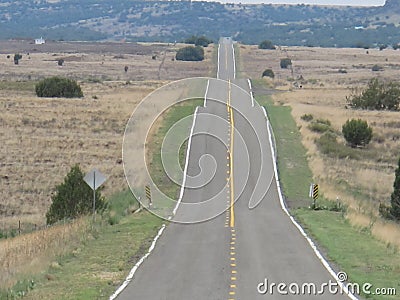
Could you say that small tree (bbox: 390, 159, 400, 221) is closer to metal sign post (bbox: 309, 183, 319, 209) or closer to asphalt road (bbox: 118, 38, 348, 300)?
metal sign post (bbox: 309, 183, 319, 209)

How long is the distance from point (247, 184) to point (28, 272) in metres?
18.8

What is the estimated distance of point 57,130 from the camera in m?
54.2

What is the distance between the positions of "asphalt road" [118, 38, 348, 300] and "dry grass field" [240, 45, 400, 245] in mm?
2990

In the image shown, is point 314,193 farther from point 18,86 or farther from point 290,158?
point 18,86

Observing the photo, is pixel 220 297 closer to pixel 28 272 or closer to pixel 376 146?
pixel 28 272

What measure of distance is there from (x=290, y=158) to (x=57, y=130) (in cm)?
1907

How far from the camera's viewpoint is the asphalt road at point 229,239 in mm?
16969

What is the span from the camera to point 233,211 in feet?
Result: 98.1

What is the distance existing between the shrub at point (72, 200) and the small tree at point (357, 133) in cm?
2542

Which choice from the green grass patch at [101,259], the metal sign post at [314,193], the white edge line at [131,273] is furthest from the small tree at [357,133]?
the white edge line at [131,273]

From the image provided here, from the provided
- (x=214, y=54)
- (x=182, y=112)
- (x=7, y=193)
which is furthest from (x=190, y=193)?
(x=214, y=54)

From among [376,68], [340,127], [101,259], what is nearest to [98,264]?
[101,259]

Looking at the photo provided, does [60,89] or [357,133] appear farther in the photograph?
[60,89]

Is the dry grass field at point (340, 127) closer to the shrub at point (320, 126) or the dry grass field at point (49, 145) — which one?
the shrub at point (320, 126)
